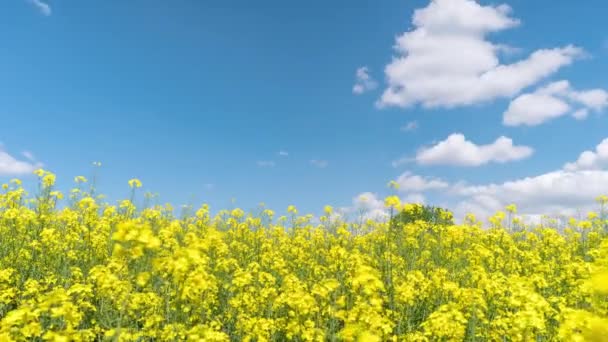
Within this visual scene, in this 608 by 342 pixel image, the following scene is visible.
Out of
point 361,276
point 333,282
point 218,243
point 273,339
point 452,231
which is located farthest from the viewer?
point 452,231

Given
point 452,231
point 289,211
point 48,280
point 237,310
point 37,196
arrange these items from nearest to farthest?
point 48,280
point 237,310
point 37,196
point 452,231
point 289,211

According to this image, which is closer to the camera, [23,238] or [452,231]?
[23,238]

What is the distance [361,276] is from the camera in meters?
4.25

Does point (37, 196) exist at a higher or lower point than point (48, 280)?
higher

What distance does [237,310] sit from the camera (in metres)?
7.93

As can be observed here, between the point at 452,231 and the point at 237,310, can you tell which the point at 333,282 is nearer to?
the point at 237,310

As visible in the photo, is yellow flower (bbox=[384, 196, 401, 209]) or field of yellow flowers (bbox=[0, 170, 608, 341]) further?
yellow flower (bbox=[384, 196, 401, 209])

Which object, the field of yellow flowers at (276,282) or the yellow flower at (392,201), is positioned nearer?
the field of yellow flowers at (276,282)

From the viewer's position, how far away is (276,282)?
998 centimetres

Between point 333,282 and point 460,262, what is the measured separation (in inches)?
269

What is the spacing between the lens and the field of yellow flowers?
420 cm

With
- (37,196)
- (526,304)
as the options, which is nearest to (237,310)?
(526,304)

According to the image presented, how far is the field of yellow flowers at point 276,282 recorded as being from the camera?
4203mm

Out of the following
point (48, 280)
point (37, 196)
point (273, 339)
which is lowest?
point (273, 339)
